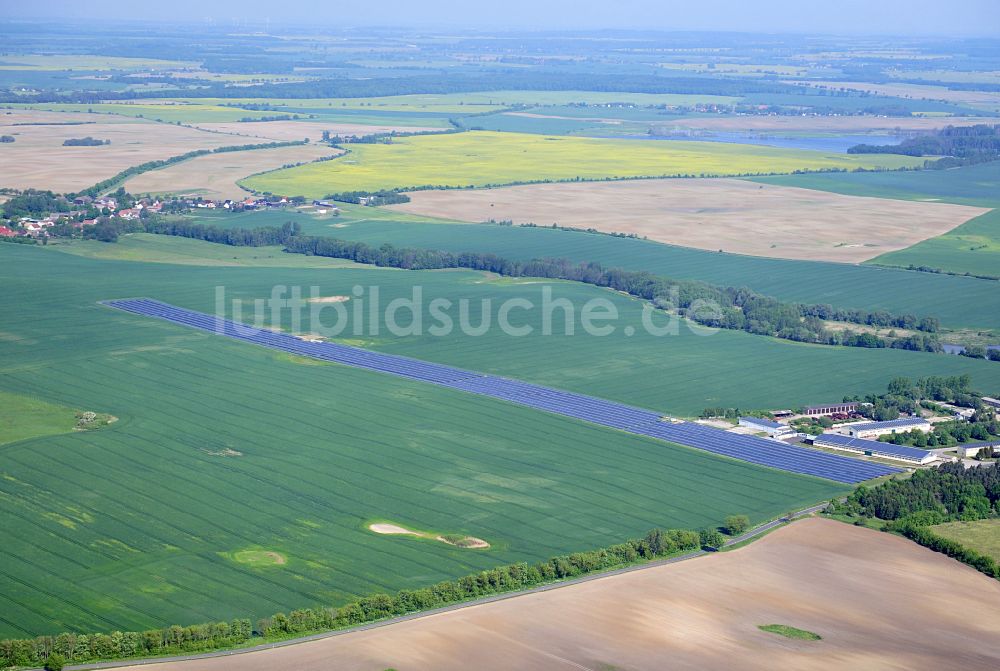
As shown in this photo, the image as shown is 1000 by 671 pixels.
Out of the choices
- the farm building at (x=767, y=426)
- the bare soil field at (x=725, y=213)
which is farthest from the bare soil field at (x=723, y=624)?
the bare soil field at (x=725, y=213)

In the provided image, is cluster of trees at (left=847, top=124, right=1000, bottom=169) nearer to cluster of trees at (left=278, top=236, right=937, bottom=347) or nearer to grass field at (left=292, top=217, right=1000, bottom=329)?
grass field at (left=292, top=217, right=1000, bottom=329)

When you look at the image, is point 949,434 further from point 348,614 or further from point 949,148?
point 949,148

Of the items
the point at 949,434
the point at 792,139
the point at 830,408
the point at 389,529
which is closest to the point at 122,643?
the point at 389,529

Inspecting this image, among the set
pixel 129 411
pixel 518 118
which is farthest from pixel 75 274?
pixel 518 118

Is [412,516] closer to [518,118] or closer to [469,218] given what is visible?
[469,218]

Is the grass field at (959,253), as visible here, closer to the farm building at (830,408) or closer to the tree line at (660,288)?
the tree line at (660,288)
